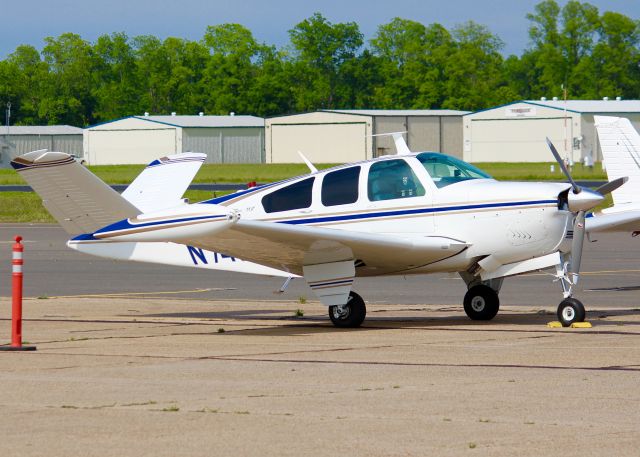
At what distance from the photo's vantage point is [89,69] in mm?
170125

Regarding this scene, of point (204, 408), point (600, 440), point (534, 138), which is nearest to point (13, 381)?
point (204, 408)

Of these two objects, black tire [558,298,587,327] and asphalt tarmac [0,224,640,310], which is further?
asphalt tarmac [0,224,640,310]

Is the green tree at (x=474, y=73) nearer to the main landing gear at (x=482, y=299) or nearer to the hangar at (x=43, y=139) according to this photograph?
the hangar at (x=43, y=139)

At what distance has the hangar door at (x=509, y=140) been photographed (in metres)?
94.1

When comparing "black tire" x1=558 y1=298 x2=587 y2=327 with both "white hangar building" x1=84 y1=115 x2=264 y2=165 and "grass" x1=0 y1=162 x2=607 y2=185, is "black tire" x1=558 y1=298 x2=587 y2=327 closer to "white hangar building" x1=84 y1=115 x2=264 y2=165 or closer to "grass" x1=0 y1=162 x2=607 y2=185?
"grass" x1=0 y1=162 x2=607 y2=185

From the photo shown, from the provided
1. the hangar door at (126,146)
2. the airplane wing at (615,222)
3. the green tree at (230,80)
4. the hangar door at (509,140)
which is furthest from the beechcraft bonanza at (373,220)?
the green tree at (230,80)

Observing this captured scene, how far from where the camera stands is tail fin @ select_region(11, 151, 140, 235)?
1458 centimetres

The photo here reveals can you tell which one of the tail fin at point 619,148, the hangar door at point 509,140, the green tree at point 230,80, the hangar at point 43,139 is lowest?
the tail fin at point 619,148

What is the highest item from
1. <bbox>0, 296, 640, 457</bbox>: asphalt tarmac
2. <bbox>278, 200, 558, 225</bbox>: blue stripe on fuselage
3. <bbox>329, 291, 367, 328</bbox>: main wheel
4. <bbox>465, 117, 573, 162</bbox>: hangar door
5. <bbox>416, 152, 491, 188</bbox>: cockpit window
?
<bbox>465, 117, 573, 162</bbox>: hangar door

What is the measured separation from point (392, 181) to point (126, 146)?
9475 cm

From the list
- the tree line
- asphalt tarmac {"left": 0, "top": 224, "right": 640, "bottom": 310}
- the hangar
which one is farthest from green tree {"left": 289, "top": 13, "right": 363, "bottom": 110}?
asphalt tarmac {"left": 0, "top": 224, "right": 640, "bottom": 310}

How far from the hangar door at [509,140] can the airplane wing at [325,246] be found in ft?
263

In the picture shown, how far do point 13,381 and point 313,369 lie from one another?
2628 mm

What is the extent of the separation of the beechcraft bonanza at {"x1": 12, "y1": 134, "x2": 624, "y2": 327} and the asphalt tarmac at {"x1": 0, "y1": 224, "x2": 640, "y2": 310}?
3.31 metres
